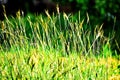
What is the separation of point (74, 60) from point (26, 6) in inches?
384

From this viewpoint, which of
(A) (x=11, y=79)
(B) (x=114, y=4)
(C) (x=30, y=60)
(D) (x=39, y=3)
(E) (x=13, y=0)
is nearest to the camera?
(A) (x=11, y=79)

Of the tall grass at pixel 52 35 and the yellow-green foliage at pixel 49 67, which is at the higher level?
the tall grass at pixel 52 35

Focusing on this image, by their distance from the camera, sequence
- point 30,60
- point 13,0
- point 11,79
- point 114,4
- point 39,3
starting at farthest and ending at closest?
point 39,3
point 13,0
point 114,4
point 30,60
point 11,79

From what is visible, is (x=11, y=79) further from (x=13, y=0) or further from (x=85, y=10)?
(x=13, y=0)

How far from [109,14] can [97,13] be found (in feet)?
1.43

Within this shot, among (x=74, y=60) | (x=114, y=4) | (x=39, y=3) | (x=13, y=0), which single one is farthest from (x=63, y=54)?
(x=39, y=3)

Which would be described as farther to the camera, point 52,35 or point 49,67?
point 52,35

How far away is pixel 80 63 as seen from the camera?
20.0 ft

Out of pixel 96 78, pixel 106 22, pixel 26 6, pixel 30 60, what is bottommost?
pixel 96 78

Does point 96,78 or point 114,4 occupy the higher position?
point 114,4

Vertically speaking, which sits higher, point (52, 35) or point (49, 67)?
point (52, 35)

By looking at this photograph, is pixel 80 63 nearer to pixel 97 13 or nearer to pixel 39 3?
pixel 97 13

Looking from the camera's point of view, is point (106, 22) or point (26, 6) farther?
point (26, 6)

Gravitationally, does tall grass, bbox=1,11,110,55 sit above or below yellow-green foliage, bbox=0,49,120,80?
above
